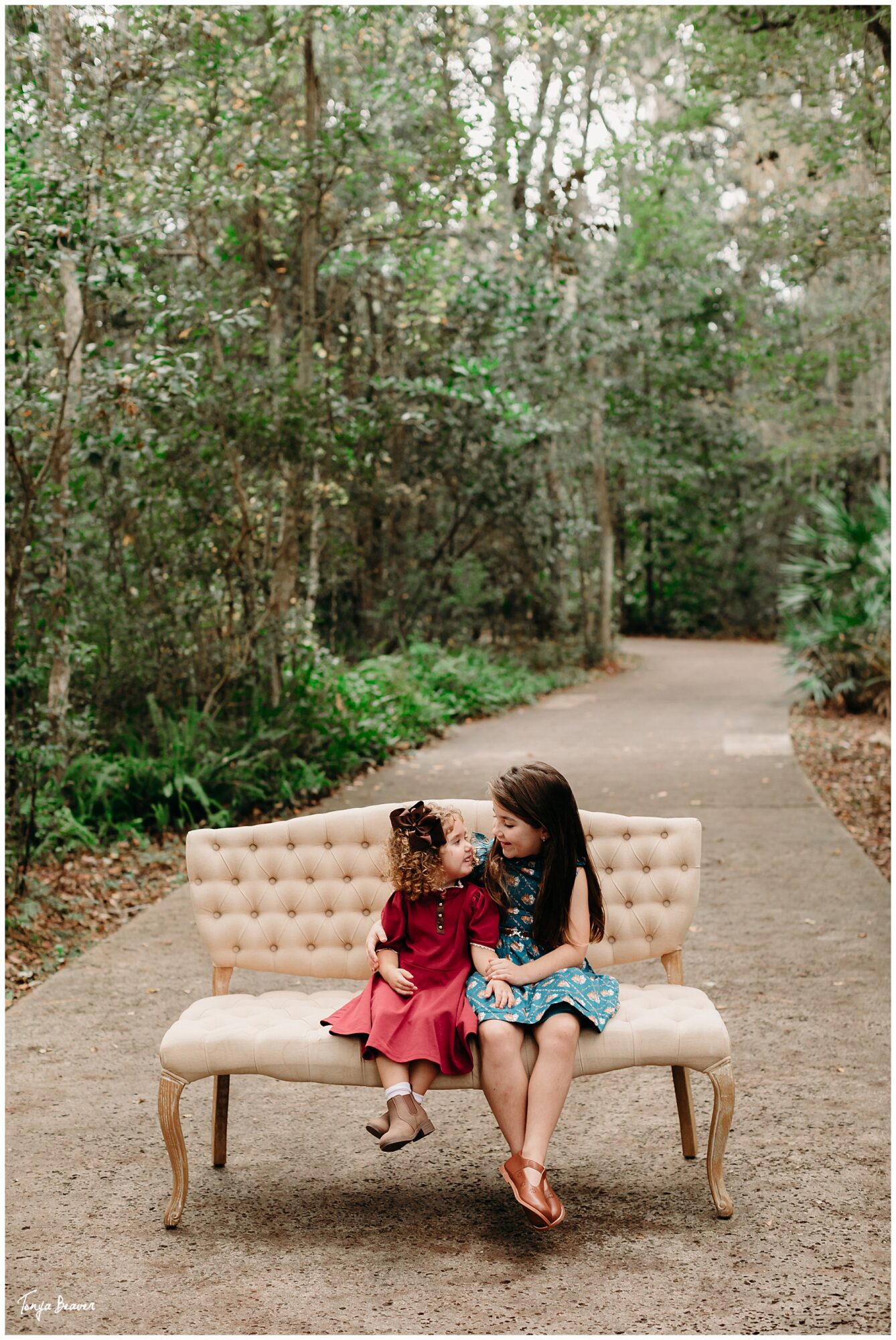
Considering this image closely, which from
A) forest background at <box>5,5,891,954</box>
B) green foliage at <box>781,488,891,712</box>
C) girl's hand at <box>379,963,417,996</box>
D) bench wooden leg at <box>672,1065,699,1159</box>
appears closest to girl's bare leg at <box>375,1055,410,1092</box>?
girl's hand at <box>379,963,417,996</box>

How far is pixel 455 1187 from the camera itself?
3.55 meters

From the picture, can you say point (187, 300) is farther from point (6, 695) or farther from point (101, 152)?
point (6, 695)

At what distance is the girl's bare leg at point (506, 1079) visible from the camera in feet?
10.3

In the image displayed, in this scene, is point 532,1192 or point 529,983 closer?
point 532,1192

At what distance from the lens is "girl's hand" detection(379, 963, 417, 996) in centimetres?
333

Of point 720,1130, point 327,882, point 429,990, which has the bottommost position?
point 720,1130

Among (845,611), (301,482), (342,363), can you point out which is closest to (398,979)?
(301,482)

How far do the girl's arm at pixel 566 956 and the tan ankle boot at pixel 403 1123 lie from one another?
38 cm

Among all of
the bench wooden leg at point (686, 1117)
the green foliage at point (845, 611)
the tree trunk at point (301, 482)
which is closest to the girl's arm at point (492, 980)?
the bench wooden leg at point (686, 1117)

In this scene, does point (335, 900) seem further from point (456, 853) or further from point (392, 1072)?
point (392, 1072)

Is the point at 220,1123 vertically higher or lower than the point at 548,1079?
lower

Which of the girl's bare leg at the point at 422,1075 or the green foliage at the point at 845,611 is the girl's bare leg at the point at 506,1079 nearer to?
the girl's bare leg at the point at 422,1075

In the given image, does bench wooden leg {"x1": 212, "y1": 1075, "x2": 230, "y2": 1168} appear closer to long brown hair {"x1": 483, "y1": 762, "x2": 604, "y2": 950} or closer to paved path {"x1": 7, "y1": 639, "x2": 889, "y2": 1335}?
paved path {"x1": 7, "y1": 639, "x2": 889, "y2": 1335}

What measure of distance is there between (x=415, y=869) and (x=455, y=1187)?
3.06ft
